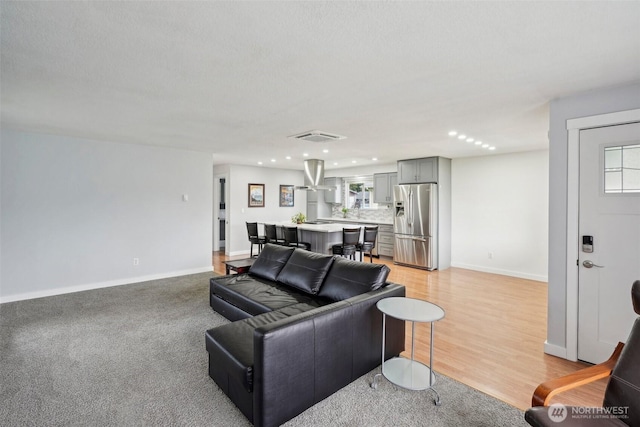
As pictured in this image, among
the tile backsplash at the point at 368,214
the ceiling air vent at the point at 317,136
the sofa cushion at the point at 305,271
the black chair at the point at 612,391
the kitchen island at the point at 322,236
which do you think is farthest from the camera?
the tile backsplash at the point at 368,214

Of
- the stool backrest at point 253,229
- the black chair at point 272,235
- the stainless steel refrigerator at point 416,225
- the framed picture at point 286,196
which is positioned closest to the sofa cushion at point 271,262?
the black chair at point 272,235

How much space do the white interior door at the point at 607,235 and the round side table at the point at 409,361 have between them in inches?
58.6

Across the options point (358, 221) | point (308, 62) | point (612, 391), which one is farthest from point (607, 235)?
point (358, 221)

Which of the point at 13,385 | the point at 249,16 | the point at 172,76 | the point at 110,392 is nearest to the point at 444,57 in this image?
the point at 249,16

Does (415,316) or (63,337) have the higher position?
(415,316)

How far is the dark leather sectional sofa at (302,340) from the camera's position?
187 cm

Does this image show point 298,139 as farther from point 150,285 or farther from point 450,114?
point 150,285

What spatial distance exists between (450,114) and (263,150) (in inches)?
136

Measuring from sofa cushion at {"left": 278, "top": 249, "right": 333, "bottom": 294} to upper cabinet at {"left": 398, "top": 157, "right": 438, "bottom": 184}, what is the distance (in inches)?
152

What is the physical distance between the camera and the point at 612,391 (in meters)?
1.59

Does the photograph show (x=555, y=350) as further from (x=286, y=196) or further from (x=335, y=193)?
(x=286, y=196)

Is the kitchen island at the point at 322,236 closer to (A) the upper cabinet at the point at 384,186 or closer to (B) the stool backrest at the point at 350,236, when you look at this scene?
(B) the stool backrest at the point at 350,236

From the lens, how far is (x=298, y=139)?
15.6 feet

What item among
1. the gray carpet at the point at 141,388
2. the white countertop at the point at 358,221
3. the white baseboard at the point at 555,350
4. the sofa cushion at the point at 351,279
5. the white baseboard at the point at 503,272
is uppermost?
the white countertop at the point at 358,221
